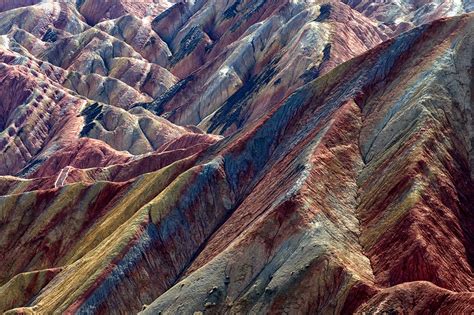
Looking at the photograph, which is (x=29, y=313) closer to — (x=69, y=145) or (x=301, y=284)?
(x=301, y=284)

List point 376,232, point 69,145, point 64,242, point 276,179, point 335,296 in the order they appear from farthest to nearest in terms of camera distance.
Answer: point 69,145
point 64,242
point 276,179
point 376,232
point 335,296

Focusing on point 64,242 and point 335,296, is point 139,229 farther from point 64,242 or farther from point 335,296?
point 335,296

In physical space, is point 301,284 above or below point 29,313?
Result: above

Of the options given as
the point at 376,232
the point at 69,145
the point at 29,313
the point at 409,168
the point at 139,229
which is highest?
the point at 409,168

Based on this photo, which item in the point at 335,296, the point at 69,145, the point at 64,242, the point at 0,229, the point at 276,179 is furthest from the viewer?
the point at 69,145

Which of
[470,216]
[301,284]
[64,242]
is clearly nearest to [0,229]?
[64,242]

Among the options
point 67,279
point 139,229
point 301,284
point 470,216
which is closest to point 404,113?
point 470,216

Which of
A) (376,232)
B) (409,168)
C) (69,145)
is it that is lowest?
(69,145)

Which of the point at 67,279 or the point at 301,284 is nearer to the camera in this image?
the point at 301,284

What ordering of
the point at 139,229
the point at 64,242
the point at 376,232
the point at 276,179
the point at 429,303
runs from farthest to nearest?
the point at 64,242
the point at 139,229
the point at 276,179
the point at 376,232
the point at 429,303
